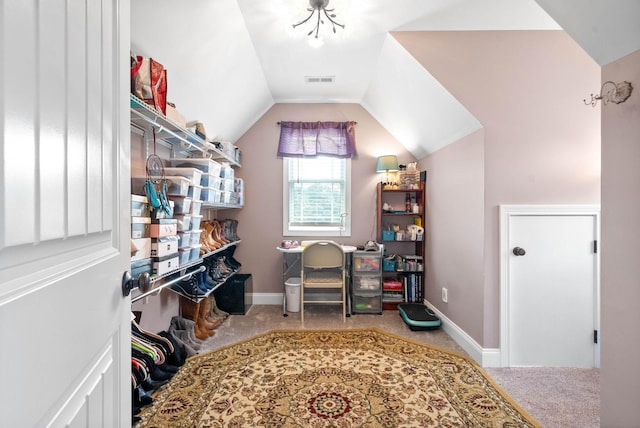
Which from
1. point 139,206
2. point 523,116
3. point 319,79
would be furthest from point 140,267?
point 523,116

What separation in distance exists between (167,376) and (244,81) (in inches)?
98.8

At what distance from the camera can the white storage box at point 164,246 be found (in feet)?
5.45

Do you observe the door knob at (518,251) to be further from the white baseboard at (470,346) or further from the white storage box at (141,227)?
the white storage box at (141,227)

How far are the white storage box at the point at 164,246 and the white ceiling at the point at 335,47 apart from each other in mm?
1090

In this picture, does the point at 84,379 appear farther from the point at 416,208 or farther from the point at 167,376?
the point at 416,208

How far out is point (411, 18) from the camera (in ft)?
6.81

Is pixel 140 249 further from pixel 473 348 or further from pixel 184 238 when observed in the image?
pixel 473 348

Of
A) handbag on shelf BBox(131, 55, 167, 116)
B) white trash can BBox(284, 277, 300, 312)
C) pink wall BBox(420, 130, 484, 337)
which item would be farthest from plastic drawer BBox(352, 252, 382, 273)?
handbag on shelf BBox(131, 55, 167, 116)

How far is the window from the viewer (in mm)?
3604

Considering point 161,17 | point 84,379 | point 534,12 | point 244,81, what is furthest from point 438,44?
point 84,379

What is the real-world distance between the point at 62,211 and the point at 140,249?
1.23 metres

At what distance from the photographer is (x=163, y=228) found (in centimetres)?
170

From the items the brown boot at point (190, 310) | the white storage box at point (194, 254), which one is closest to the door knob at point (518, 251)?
the white storage box at point (194, 254)

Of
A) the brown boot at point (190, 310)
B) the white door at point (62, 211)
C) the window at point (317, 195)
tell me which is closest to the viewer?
the white door at point (62, 211)
